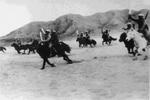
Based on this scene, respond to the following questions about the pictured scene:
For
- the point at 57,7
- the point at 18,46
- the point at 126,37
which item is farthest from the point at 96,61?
the point at 18,46

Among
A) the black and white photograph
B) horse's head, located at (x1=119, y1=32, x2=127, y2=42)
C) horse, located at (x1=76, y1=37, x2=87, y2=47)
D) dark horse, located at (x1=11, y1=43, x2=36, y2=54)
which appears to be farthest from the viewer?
horse, located at (x1=76, y1=37, x2=87, y2=47)

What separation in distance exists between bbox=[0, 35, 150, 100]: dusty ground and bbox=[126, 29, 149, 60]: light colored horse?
0.59 ft

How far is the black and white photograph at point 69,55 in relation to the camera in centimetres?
571

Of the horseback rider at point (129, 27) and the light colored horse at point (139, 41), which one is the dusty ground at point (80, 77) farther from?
the horseback rider at point (129, 27)

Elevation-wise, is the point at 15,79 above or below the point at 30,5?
below

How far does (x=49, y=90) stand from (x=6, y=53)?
134 cm

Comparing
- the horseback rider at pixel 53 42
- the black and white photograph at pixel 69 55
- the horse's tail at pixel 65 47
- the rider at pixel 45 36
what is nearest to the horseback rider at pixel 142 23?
the black and white photograph at pixel 69 55

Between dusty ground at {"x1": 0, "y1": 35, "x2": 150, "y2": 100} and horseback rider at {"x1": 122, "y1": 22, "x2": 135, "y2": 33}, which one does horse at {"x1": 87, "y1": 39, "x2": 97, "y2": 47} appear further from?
horseback rider at {"x1": 122, "y1": 22, "x2": 135, "y2": 33}

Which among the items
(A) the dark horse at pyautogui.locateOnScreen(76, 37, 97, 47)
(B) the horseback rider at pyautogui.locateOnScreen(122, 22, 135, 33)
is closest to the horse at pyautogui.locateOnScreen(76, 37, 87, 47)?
(A) the dark horse at pyautogui.locateOnScreen(76, 37, 97, 47)

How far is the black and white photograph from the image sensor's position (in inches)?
225

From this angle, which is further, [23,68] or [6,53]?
[6,53]

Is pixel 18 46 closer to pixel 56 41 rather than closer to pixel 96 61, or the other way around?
pixel 56 41

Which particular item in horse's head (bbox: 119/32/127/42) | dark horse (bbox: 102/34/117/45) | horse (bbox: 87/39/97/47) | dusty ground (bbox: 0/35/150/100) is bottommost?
dusty ground (bbox: 0/35/150/100)

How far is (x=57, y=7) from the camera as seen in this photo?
6.41 meters
